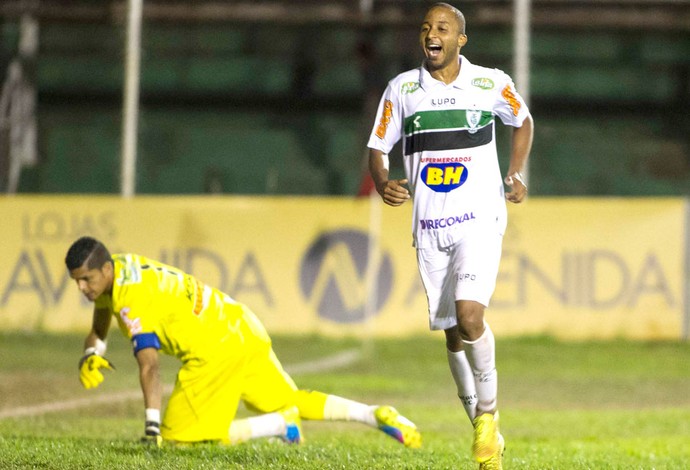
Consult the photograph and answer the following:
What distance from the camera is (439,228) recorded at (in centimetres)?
675

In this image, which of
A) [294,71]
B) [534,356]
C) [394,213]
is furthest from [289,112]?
[534,356]

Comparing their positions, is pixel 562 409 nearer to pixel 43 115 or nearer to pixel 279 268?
pixel 279 268

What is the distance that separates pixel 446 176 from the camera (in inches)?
265

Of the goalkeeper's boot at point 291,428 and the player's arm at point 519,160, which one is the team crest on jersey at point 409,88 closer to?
the player's arm at point 519,160

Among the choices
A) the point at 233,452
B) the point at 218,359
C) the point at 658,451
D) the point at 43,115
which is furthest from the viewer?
the point at 43,115

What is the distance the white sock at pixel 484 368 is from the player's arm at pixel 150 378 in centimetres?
200

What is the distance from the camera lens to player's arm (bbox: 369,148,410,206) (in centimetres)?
663

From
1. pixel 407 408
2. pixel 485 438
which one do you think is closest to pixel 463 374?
pixel 485 438

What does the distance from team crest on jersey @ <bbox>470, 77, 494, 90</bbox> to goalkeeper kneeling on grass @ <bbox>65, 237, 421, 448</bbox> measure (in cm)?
234

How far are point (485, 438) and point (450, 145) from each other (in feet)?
5.02

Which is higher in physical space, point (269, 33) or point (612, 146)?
point (269, 33)

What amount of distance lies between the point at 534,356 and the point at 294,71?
12962 millimetres

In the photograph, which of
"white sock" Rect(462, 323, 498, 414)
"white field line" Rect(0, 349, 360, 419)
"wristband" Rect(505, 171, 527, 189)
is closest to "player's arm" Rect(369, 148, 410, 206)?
"wristband" Rect(505, 171, 527, 189)

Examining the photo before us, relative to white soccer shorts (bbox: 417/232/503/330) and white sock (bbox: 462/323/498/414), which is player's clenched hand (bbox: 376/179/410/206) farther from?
white sock (bbox: 462/323/498/414)
